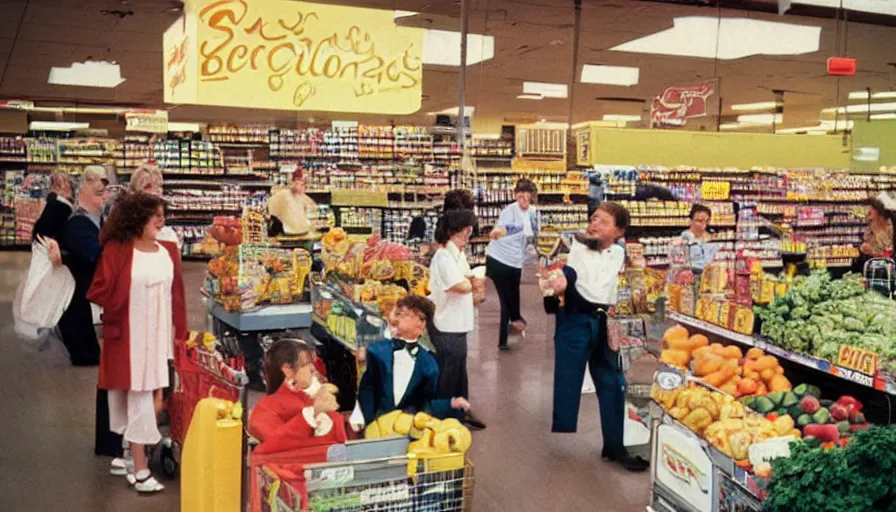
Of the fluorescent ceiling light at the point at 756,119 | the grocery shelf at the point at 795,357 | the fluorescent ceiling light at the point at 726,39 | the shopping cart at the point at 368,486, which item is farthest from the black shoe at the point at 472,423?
the fluorescent ceiling light at the point at 756,119

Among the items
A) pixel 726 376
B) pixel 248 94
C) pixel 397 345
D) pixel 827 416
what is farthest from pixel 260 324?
pixel 827 416

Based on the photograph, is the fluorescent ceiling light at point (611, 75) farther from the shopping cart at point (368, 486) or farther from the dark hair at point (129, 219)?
the shopping cart at point (368, 486)

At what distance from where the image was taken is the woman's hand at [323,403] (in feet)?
11.8

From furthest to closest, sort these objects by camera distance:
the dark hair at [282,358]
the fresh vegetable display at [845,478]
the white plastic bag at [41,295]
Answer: the white plastic bag at [41,295], the dark hair at [282,358], the fresh vegetable display at [845,478]

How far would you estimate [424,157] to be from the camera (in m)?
15.0

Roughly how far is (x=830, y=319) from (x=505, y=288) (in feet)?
17.0

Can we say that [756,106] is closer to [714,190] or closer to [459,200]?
[714,190]

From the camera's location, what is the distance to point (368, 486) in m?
2.95

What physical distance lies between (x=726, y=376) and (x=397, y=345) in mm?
1555

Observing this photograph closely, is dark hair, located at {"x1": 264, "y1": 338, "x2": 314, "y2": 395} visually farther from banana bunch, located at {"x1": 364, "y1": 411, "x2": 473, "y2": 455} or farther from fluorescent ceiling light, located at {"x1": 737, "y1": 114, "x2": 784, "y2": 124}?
fluorescent ceiling light, located at {"x1": 737, "y1": 114, "x2": 784, "y2": 124}

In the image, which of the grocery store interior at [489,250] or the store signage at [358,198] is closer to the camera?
the grocery store interior at [489,250]

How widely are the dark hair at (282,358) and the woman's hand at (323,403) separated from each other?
151mm

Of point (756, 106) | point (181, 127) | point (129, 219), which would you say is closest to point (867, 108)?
point (756, 106)

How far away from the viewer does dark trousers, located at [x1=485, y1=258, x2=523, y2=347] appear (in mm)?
9164
